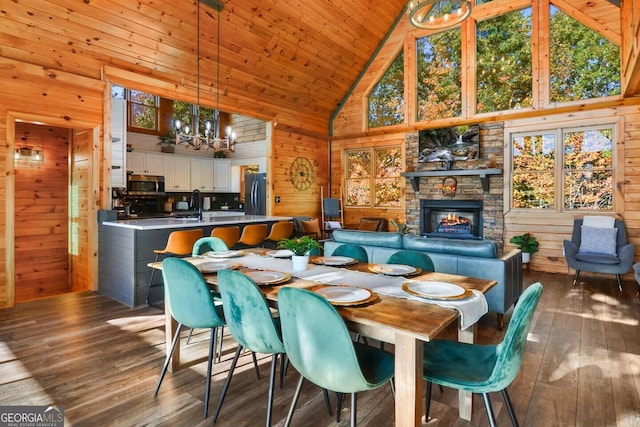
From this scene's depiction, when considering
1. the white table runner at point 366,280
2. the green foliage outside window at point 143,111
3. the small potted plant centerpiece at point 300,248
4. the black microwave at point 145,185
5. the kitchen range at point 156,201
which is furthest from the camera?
the green foliage outside window at point 143,111

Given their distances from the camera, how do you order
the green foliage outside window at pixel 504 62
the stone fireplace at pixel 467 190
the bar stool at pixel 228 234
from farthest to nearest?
1. the stone fireplace at pixel 467 190
2. the green foliage outside window at pixel 504 62
3. the bar stool at pixel 228 234

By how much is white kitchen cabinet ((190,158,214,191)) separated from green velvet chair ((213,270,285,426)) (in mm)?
7017

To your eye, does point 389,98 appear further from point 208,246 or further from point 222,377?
point 222,377

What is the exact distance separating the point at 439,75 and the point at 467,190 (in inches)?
94.7

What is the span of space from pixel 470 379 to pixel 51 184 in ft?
21.6

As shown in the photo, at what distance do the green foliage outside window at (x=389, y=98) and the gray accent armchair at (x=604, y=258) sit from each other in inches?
157

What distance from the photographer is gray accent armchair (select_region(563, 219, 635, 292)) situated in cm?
475

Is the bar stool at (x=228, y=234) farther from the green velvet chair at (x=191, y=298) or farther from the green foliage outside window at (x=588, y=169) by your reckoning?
the green foliage outside window at (x=588, y=169)

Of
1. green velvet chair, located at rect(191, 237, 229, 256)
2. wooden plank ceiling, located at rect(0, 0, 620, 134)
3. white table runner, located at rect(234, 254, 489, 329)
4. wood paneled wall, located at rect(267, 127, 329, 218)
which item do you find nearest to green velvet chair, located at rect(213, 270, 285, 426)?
white table runner, located at rect(234, 254, 489, 329)

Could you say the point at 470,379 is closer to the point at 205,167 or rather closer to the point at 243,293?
the point at 243,293

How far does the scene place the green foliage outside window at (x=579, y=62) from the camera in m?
5.58

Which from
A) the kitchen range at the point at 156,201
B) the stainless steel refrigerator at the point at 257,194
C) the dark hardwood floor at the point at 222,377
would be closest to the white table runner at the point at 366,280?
the dark hardwood floor at the point at 222,377

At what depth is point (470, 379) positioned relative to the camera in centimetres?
157

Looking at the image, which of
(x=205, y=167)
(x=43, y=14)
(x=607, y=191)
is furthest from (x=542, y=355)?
(x=205, y=167)
